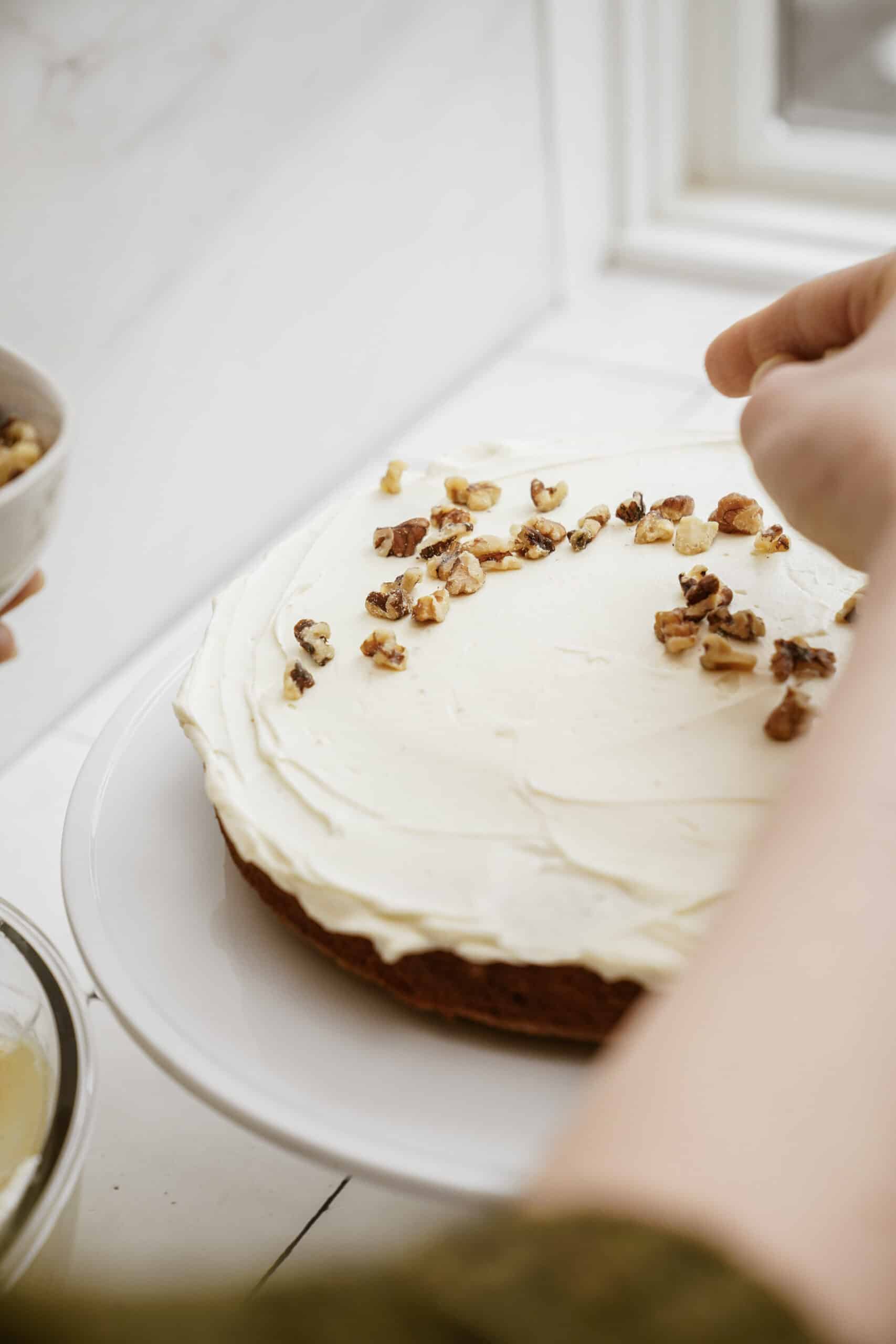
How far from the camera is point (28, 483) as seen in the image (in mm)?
572

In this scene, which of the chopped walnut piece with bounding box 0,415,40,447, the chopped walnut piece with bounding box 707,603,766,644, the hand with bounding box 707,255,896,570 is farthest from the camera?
the chopped walnut piece with bounding box 707,603,766,644

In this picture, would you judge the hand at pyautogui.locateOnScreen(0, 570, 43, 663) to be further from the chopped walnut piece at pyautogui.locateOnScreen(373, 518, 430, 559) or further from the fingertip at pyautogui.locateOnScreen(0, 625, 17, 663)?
the chopped walnut piece at pyautogui.locateOnScreen(373, 518, 430, 559)

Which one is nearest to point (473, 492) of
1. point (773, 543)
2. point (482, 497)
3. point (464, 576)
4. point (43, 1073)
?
point (482, 497)

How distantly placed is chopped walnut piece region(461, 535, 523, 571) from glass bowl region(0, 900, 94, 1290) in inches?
14.3

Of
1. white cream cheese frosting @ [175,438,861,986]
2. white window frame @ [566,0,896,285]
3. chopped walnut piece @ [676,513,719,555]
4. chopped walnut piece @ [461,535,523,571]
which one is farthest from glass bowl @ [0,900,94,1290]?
white window frame @ [566,0,896,285]

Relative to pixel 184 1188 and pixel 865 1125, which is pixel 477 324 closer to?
pixel 184 1188

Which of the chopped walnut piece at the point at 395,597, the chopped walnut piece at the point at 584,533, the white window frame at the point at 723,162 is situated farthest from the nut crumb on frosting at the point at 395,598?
the white window frame at the point at 723,162

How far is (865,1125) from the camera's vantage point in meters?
0.36

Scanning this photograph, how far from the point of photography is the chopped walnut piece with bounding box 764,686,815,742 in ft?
2.23

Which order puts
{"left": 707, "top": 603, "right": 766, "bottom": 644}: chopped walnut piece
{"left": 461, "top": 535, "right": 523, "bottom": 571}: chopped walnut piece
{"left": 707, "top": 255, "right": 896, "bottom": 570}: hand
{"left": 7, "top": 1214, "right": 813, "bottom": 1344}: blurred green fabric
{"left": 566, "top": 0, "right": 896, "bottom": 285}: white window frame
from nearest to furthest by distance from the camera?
1. {"left": 7, "top": 1214, "right": 813, "bottom": 1344}: blurred green fabric
2. {"left": 707, "top": 255, "right": 896, "bottom": 570}: hand
3. {"left": 707, "top": 603, "right": 766, "bottom": 644}: chopped walnut piece
4. {"left": 461, "top": 535, "right": 523, "bottom": 571}: chopped walnut piece
5. {"left": 566, "top": 0, "right": 896, "bottom": 285}: white window frame

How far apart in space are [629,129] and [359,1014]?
1690mm

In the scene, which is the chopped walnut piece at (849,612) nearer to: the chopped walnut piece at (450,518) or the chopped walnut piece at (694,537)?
the chopped walnut piece at (694,537)

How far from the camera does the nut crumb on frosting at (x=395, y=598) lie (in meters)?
0.82

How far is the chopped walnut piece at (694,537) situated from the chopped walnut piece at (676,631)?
0.08m
